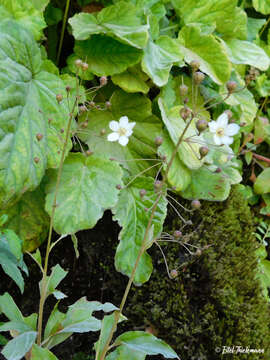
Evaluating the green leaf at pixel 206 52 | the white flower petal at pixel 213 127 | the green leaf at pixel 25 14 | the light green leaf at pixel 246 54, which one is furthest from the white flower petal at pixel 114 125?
the light green leaf at pixel 246 54

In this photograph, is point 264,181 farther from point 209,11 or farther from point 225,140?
point 225,140

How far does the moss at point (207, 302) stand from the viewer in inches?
60.2

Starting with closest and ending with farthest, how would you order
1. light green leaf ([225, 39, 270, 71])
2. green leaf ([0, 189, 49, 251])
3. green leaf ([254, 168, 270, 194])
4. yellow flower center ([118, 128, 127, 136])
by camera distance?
1. yellow flower center ([118, 128, 127, 136])
2. green leaf ([0, 189, 49, 251])
3. light green leaf ([225, 39, 270, 71])
4. green leaf ([254, 168, 270, 194])

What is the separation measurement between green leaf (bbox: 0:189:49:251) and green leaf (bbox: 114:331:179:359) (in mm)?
522

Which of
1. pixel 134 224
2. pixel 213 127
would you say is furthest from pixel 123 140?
pixel 134 224

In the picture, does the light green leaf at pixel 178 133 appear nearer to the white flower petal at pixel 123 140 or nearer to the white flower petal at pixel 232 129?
the white flower petal at pixel 123 140

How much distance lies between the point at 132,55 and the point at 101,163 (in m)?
0.45

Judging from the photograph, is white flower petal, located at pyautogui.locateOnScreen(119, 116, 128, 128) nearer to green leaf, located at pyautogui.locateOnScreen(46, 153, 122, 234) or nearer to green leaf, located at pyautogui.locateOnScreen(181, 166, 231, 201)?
green leaf, located at pyautogui.locateOnScreen(46, 153, 122, 234)

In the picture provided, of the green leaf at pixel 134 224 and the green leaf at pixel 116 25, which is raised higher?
the green leaf at pixel 116 25

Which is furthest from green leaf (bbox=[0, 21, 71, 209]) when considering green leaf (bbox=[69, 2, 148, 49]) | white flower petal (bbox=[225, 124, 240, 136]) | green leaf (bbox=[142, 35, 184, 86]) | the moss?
the moss

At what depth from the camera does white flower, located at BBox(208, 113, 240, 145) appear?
0.99 meters

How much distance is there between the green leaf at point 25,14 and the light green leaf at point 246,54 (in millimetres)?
863

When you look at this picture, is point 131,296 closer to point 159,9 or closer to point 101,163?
point 101,163

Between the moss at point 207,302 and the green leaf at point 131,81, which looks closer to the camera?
the moss at point 207,302
